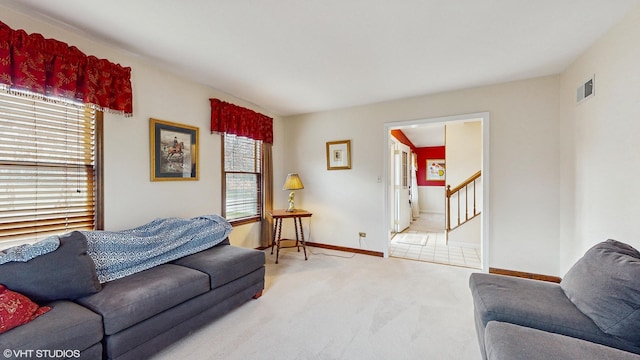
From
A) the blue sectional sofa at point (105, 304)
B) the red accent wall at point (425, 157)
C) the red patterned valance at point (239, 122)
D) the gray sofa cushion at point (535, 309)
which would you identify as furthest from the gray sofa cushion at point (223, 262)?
the red accent wall at point (425, 157)

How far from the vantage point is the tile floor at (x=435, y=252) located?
3734mm

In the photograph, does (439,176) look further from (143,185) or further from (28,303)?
(28,303)

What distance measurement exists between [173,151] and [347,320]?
99.6 inches

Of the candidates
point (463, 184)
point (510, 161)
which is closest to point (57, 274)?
point (510, 161)

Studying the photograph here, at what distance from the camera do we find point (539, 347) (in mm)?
1146

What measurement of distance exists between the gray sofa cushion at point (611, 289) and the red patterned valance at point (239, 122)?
143 inches

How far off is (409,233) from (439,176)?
3565mm

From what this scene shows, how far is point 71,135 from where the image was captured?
2102 mm

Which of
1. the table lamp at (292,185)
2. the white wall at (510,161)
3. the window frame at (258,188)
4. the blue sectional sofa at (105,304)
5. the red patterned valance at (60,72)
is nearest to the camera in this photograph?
the blue sectional sofa at (105,304)

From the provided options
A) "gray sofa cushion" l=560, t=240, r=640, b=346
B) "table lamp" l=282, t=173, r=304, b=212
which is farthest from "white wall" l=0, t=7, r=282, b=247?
"gray sofa cushion" l=560, t=240, r=640, b=346

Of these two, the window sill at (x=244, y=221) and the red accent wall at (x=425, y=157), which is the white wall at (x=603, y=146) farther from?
the red accent wall at (x=425, y=157)

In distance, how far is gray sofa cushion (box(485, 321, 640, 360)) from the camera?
1.09 m

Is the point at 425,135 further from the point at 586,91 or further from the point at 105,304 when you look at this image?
the point at 105,304

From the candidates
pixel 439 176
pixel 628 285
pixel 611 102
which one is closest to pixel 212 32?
pixel 628 285
